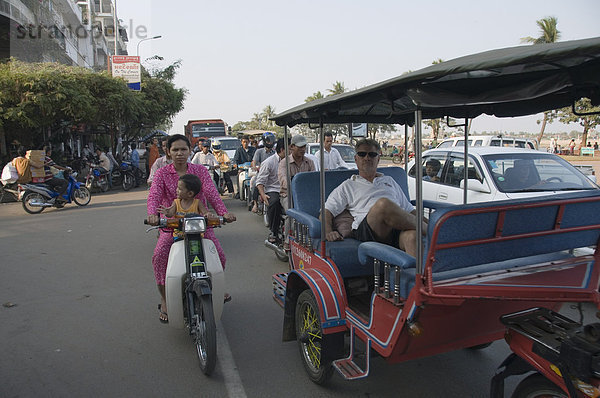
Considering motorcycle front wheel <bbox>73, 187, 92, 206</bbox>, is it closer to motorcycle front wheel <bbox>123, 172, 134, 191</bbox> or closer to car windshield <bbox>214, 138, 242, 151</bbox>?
motorcycle front wheel <bbox>123, 172, 134, 191</bbox>

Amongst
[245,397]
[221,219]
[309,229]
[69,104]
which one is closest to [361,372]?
[245,397]

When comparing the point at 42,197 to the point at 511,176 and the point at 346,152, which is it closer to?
the point at 346,152

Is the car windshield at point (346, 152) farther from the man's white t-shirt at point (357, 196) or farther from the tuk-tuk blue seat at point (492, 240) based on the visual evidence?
the tuk-tuk blue seat at point (492, 240)

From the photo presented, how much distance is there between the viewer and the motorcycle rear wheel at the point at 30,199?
10916 millimetres

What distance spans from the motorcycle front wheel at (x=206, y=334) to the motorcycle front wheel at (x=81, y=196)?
10068 mm

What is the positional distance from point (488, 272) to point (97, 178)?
14924 millimetres

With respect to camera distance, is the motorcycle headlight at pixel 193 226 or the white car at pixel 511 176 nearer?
the motorcycle headlight at pixel 193 226

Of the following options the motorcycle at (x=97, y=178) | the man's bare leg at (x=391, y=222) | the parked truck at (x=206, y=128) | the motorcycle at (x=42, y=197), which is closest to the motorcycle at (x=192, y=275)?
the man's bare leg at (x=391, y=222)

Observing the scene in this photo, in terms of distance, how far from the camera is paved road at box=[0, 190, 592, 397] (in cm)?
310

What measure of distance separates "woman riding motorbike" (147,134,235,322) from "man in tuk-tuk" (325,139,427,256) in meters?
0.93

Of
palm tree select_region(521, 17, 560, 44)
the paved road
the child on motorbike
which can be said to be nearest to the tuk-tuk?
the paved road

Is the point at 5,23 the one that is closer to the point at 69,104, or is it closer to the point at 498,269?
the point at 69,104

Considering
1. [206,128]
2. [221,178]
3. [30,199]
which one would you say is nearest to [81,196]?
[30,199]

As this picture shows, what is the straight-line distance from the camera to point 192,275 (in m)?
3.39
